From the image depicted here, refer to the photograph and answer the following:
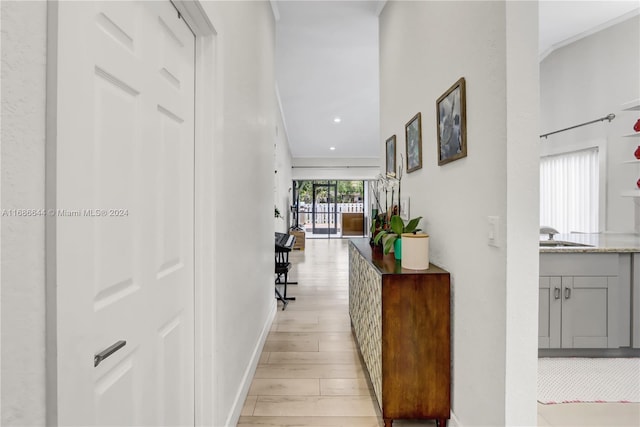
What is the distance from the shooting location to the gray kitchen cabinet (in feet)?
7.98

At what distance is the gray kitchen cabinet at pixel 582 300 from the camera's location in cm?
243

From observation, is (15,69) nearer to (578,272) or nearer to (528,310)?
(528,310)

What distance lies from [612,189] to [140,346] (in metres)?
4.60

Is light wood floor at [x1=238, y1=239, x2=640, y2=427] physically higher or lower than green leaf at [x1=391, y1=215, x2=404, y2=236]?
lower

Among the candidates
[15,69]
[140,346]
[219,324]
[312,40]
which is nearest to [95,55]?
[15,69]

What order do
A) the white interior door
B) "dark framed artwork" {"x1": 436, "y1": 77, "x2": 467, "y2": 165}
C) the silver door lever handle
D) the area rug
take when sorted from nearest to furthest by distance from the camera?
the white interior door < the silver door lever handle < "dark framed artwork" {"x1": 436, "y1": 77, "x2": 467, "y2": 165} < the area rug

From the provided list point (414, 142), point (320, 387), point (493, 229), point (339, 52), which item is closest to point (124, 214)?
point (493, 229)

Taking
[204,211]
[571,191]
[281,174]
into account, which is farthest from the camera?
[281,174]

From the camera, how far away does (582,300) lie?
2441 millimetres

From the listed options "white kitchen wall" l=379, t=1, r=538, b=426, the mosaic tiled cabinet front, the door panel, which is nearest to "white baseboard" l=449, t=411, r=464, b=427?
"white kitchen wall" l=379, t=1, r=538, b=426

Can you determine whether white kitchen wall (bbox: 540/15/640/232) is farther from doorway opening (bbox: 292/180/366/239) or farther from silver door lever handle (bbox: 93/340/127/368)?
doorway opening (bbox: 292/180/366/239)

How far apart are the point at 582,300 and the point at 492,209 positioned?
74.5 inches

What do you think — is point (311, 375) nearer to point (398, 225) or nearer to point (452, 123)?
point (398, 225)

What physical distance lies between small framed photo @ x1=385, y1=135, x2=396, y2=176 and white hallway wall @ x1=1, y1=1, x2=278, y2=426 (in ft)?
3.93
